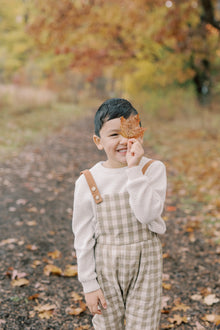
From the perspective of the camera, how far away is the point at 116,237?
1.76 m

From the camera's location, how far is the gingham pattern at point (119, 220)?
1.74m

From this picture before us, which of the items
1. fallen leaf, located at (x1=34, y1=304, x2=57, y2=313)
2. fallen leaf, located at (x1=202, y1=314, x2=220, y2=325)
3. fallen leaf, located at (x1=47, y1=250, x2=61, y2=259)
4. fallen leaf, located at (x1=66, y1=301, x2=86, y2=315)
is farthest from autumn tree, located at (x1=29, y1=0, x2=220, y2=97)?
fallen leaf, located at (x1=34, y1=304, x2=57, y2=313)

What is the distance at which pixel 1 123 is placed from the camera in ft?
42.9

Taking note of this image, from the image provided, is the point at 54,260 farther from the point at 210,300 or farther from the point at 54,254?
the point at 210,300

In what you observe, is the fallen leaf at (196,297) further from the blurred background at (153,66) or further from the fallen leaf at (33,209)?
the fallen leaf at (33,209)

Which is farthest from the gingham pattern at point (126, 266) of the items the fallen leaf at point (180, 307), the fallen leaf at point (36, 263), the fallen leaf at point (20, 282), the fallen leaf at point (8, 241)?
the fallen leaf at point (8, 241)

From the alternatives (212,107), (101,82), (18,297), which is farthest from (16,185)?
(101,82)

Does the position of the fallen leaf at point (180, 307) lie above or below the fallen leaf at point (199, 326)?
above

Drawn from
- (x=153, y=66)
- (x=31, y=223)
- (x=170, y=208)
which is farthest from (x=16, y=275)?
(x=153, y=66)

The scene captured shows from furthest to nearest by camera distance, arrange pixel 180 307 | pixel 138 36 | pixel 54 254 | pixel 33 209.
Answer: pixel 138 36 → pixel 33 209 → pixel 54 254 → pixel 180 307

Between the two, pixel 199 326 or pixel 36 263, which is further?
pixel 36 263

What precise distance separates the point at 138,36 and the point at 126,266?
13176 mm

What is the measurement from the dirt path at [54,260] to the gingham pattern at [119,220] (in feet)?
4.90

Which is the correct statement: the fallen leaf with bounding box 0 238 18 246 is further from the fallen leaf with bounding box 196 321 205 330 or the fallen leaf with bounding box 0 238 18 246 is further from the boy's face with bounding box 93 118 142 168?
the boy's face with bounding box 93 118 142 168
